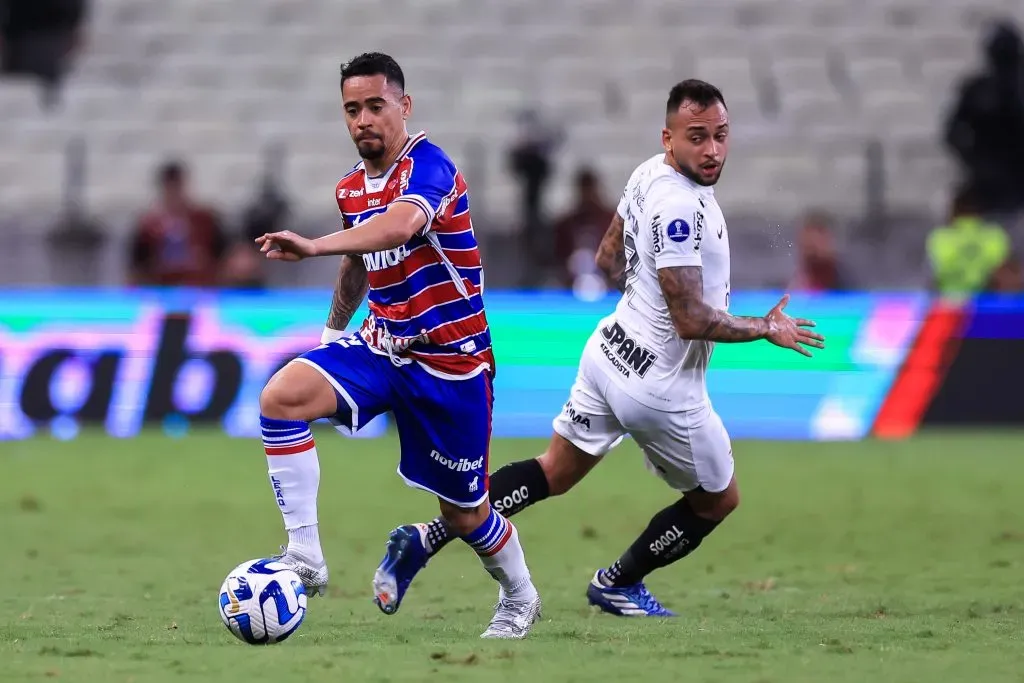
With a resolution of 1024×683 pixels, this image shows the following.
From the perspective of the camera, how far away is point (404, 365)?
6824 millimetres

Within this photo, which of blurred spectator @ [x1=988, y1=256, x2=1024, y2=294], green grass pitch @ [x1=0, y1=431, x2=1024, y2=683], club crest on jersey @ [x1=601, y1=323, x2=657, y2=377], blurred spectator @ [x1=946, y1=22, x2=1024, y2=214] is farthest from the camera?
blurred spectator @ [x1=946, y1=22, x2=1024, y2=214]

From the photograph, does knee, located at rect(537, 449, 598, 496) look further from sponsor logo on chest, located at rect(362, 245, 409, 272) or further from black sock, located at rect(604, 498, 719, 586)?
sponsor logo on chest, located at rect(362, 245, 409, 272)

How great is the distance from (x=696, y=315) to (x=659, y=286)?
14.7 inches

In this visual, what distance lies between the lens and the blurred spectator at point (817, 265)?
17344mm

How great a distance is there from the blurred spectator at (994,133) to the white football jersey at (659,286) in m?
11.9

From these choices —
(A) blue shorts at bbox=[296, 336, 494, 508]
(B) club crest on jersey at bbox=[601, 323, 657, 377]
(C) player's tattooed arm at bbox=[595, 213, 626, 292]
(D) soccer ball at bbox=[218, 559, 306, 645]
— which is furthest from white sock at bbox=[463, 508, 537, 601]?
(C) player's tattooed arm at bbox=[595, 213, 626, 292]

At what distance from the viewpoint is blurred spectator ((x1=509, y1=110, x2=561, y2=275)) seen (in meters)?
18.3

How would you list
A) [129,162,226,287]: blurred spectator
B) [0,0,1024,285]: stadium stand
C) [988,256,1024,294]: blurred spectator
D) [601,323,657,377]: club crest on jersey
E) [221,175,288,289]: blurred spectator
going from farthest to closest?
[0,0,1024,285]: stadium stand → [129,162,226,287]: blurred spectator → [221,175,288,289]: blurred spectator → [988,256,1024,294]: blurred spectator → [601,323,657,377]: club crest on jersey

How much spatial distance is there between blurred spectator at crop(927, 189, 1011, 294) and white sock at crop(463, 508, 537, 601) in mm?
11495

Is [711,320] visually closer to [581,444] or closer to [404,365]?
[581,444]

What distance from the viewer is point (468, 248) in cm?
684

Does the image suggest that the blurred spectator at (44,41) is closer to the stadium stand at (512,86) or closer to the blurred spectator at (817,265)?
the stadium stand at (512,86)

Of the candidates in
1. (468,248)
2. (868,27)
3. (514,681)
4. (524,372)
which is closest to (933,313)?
(524,372)

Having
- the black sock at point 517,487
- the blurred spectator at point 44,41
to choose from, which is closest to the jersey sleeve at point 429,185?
the black sock at point 517,487
